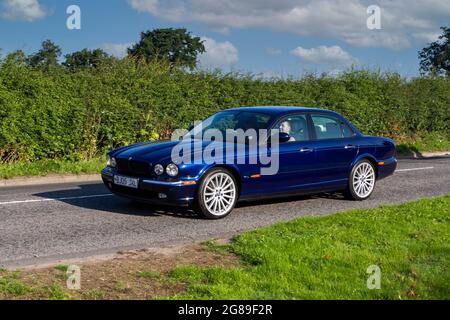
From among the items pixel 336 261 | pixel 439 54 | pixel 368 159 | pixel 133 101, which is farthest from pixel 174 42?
pixel 336 261

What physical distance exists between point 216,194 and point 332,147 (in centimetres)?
244

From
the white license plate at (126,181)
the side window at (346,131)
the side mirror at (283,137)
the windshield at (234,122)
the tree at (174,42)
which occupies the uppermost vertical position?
the tree at (174,42)

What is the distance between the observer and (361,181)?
11156 millimetres

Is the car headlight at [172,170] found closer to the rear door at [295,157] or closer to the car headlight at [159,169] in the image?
the car headlight at [159,169]

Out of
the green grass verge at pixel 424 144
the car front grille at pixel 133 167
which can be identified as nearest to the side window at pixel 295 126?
the car front grille at pixel 133 167

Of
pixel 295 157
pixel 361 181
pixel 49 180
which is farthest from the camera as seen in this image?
pixel 49 180

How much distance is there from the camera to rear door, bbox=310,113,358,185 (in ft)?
33.9

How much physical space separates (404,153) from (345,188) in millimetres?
11621

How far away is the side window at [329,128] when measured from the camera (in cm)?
1052

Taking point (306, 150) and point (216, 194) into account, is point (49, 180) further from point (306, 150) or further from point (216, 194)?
point (306, 150)

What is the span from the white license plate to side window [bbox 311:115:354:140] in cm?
320
